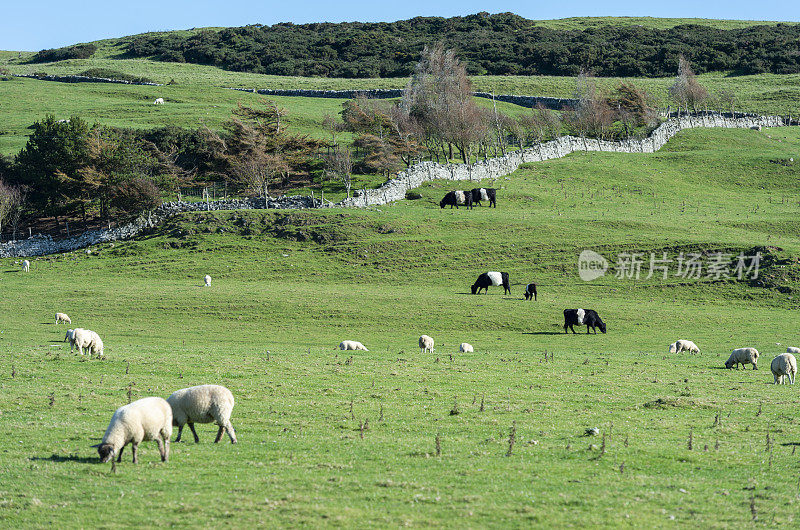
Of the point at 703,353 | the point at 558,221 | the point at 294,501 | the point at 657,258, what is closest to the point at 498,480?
the point at 294,501

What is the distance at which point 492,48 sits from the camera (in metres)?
165

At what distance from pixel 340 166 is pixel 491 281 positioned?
28812 mm

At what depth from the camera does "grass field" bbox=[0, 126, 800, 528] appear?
496 inches

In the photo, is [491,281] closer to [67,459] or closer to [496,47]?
[67,459]

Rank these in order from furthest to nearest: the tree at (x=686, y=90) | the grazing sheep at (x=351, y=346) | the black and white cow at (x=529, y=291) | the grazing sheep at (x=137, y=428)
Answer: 1. the tree at (x=686, y=90)
2. the black and white cow at (x=529, y=291)
3. the grazing sheep at (x=351, y=346)
4. the grazing sheep at (x=137, y=428)

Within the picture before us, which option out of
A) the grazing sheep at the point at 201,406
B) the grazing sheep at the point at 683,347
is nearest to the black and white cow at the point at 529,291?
the grazing sheep at the point at 683,347

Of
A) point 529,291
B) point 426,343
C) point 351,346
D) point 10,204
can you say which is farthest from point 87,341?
point 10,204

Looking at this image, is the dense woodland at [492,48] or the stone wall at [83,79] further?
the dense woodland at [492,48]

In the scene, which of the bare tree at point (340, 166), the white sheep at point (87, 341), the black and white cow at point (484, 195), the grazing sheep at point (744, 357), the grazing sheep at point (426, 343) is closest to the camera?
the white sheep at point (87, 341)

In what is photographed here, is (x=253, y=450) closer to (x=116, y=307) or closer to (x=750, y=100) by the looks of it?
(x=116, y=307)

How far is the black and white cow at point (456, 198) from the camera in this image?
62.2 metres

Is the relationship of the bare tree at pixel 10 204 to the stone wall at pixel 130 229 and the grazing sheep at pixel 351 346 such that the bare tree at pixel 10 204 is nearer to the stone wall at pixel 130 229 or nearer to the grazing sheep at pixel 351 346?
the stone wall at pixel 130 229

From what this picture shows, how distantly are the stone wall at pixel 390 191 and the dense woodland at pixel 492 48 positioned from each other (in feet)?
206

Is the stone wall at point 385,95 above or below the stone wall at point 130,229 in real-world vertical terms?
above
